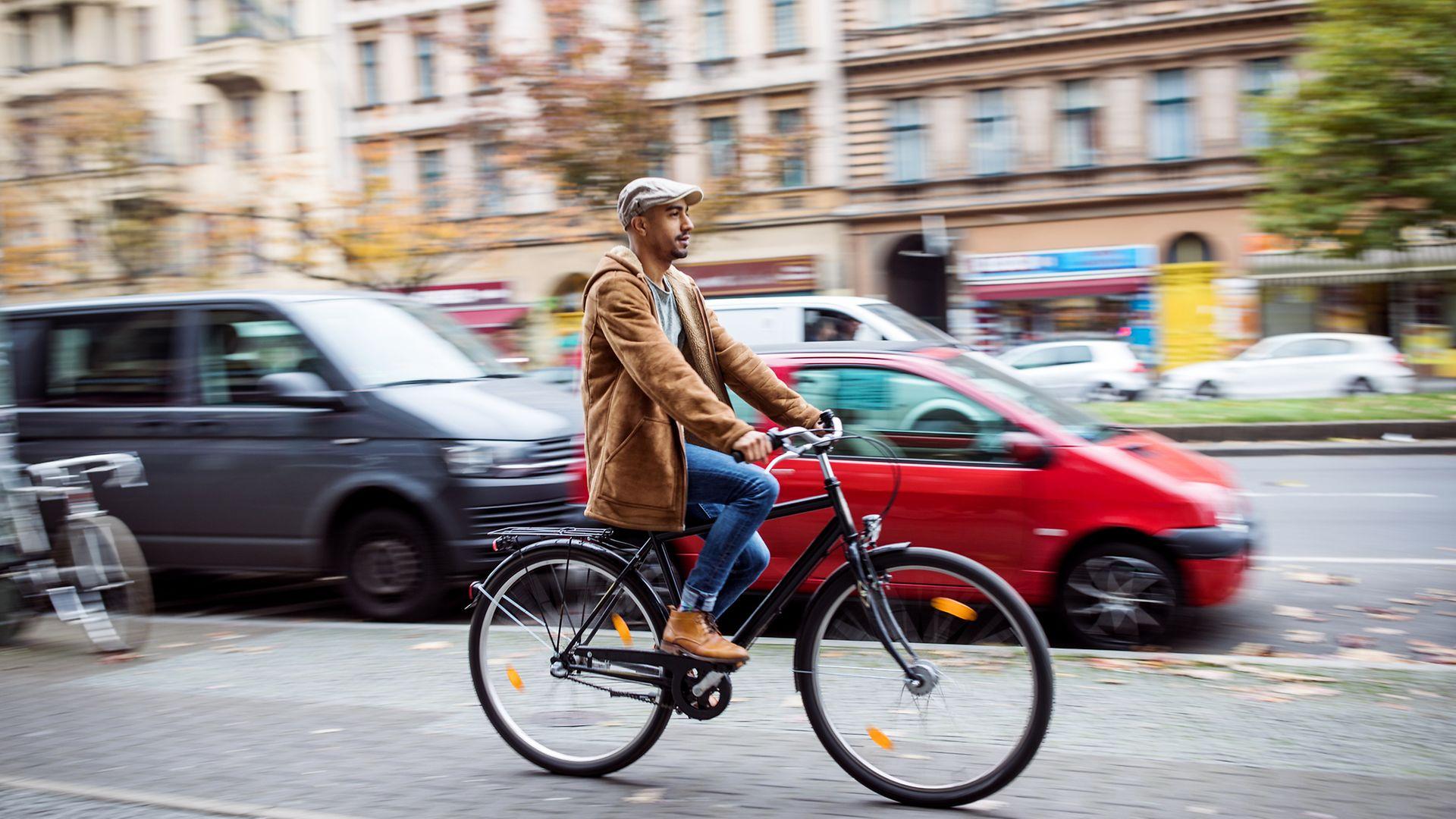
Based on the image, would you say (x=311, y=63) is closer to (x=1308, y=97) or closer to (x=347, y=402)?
(x=1308, y=97)

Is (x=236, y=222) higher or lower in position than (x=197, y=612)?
higher

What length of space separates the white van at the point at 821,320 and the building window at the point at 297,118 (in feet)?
96.3

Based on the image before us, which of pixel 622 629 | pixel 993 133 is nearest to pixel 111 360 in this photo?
pixel 622 629

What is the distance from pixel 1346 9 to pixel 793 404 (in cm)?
1744

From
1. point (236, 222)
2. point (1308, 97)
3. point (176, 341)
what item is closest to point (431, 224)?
point (236, 222)

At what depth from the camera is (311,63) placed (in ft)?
124

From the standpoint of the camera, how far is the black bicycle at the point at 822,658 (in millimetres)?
3641

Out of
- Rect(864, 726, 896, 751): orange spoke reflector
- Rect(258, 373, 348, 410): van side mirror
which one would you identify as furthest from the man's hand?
Rect(258, 373, 348, 410): van side mirror

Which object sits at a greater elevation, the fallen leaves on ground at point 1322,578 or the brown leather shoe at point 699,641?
the brown leather shoe at point 699,641

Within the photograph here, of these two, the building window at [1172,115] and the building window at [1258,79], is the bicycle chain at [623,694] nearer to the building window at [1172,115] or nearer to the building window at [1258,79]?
the building window at [1258,79]

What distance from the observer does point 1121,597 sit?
6.06 m

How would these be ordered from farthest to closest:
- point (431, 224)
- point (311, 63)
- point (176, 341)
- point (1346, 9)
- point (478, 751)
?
point (311, 63)
point (431, 224)
point (1346, 9)
point (176, 341)
point (478, 751)

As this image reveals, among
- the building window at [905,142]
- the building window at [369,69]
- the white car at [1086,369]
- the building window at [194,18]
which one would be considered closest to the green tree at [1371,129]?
the white car at [1086,369]

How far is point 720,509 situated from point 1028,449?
8.77 ft
